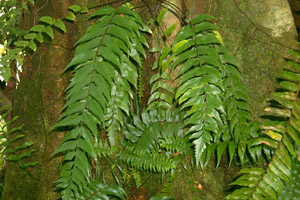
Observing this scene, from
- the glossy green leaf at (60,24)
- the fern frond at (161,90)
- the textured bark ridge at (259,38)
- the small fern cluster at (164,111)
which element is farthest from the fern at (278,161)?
the glossy green leaf at (60,24)

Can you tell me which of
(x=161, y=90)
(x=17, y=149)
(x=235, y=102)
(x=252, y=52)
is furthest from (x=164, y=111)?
(x=17, y=149)

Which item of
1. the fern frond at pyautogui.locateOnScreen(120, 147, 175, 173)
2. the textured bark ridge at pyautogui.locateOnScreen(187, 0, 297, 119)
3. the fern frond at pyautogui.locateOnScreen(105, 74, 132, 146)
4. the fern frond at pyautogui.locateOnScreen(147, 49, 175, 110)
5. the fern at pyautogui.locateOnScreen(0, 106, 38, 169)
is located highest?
the textured bark ridge at pyautogui.locateOnScreen(187, 0, 297, 119)

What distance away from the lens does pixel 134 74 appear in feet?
6.24

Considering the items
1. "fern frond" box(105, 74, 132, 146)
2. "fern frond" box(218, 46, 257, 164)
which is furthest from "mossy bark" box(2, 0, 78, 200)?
"fern frond" box(218, 46, 257, 164)

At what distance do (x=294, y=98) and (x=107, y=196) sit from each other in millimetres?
1135

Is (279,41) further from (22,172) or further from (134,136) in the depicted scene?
(22,172)

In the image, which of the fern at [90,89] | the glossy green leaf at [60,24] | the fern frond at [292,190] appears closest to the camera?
the fern at [90,89]

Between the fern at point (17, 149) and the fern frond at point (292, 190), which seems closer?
the fern frond at point (292, 190)

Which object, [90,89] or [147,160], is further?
[147,160]

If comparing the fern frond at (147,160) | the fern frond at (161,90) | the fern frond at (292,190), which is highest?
the fern frond at (161,90)

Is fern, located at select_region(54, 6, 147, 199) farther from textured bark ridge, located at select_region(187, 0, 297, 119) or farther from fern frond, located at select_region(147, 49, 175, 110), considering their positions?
textured bark ridge, located at select_region(187, 0, 297, 119)

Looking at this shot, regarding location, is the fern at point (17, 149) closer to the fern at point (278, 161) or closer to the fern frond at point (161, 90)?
the fern frond at point (161, 90)

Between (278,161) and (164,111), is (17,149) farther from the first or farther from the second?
(278,161)

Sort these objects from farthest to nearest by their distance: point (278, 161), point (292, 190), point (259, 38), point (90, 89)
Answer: point (259, 38) → point (292, 190) → point (278, 161) → point (90, 89)
